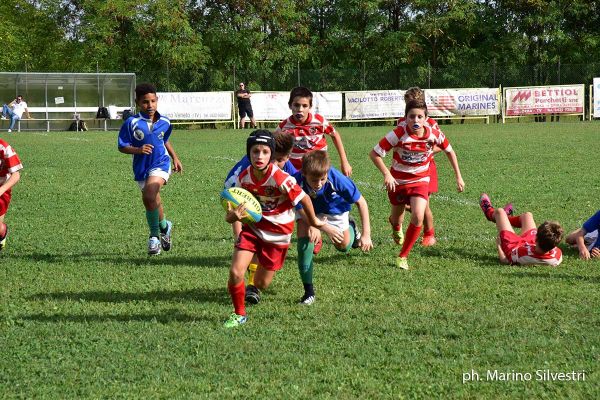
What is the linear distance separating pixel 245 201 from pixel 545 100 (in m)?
33.0

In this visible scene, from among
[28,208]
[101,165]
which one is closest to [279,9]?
[101,165]

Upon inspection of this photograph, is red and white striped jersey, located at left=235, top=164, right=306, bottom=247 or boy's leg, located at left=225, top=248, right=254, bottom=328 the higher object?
red and white striped jersey, located at left=235, top=164, right=306, bottom=247

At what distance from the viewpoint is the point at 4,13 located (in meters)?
47.9

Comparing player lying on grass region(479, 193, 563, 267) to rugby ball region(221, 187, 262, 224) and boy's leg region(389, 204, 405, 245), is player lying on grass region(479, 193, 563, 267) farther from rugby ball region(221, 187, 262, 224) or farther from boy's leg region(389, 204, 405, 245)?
rugby ball region(221, 187, 262, 224)

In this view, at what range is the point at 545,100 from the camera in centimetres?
3675

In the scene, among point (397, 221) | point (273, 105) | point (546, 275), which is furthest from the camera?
point (273, 105)

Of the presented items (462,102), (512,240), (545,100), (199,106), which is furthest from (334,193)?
(545,100)

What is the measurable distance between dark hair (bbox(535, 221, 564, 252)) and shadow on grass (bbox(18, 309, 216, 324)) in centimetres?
312

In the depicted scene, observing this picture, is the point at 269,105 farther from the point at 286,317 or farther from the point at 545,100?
the point at 286,317

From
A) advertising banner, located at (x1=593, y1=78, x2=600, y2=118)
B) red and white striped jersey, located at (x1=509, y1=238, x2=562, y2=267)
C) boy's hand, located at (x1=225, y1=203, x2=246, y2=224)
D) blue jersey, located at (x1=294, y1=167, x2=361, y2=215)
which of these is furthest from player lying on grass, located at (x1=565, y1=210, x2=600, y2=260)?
advertising banner, located at (x1=593, y1=78, x2=600, y2=118)

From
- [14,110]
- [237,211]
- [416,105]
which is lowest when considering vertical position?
[237,211]

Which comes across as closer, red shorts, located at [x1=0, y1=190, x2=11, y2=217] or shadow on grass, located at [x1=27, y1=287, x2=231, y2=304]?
shadow on grass, located at [x1=27, y1=287, x2=231, y2=304]

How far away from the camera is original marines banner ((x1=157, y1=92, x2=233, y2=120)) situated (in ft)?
119

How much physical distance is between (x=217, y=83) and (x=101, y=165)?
76.1 feet
